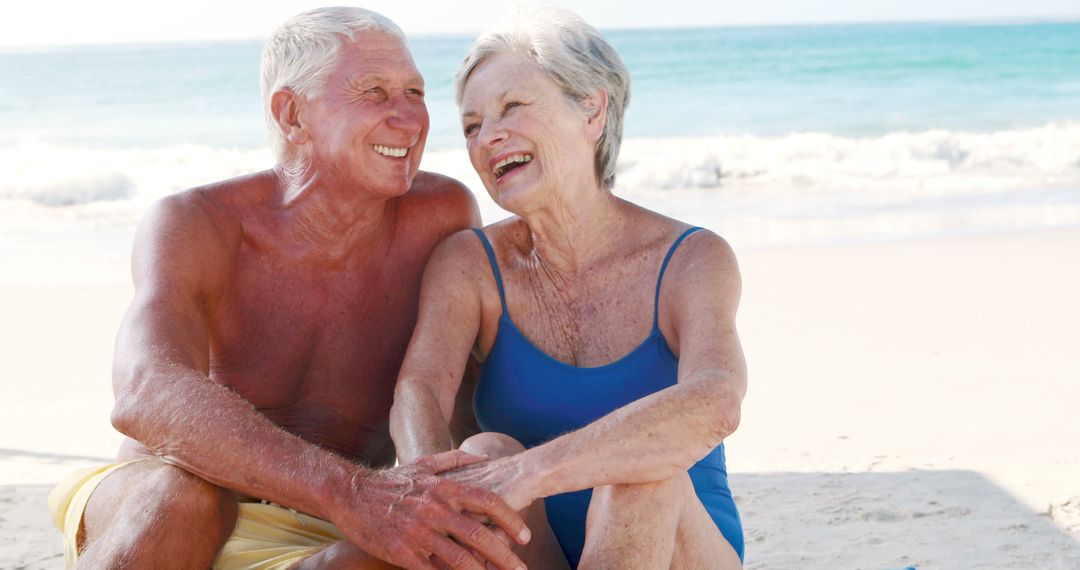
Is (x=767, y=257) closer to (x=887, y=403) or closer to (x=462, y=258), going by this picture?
(x=887, y=403)

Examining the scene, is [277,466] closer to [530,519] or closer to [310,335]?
[530,519]

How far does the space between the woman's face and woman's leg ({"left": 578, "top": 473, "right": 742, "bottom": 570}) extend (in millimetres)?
807

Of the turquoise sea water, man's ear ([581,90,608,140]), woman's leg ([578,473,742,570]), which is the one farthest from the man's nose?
the turquoise sea water

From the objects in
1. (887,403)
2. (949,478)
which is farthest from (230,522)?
(887,403)

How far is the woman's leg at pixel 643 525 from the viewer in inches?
93.1

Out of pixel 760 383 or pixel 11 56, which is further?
pixel 11 56

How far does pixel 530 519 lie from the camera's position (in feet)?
8.40

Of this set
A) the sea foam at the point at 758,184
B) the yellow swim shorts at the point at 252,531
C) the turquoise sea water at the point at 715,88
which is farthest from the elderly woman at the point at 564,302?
the turquoise sea water at the point at 715,88

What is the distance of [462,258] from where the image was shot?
3047mm

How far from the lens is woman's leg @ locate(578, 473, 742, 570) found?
2365mm

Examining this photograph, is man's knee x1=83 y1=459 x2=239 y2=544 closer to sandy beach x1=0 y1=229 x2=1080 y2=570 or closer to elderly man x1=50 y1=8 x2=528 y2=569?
elderly man x1=50 y1=8 x2=528 y2=569

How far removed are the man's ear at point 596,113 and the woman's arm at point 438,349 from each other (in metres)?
0.42

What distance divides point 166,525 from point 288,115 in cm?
120

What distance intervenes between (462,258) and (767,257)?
646cm
